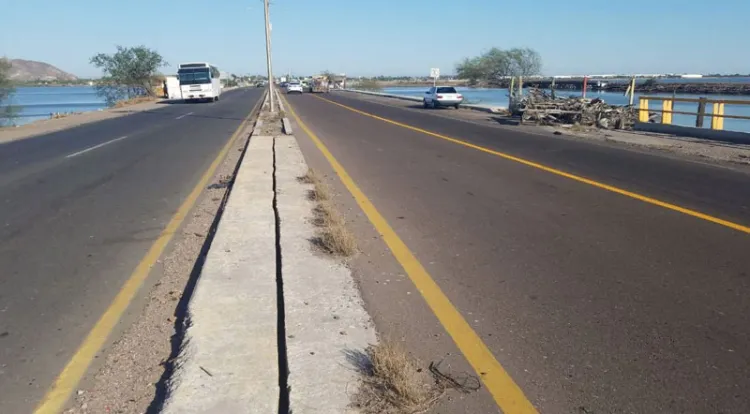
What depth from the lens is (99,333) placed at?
4484mm

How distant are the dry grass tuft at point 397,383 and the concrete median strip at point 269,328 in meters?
0.09

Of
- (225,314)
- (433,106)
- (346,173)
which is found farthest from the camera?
(433,106)

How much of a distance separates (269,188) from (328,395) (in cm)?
666

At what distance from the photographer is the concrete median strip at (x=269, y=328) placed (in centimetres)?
333

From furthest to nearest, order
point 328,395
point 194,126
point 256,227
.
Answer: point 194,126, point 256,227, point 328,395

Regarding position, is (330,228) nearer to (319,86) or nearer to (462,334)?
(462,334)

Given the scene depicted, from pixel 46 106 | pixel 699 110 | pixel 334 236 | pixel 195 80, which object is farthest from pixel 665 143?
pixel 46 106

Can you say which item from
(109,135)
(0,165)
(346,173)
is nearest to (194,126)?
(109,135)

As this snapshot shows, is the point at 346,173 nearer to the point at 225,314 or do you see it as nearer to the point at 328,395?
the point at 225,314

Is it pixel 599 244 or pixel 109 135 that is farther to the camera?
pixel 109 135

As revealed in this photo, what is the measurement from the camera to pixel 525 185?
32.9ft

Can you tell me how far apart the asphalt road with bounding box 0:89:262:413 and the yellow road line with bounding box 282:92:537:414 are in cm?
265

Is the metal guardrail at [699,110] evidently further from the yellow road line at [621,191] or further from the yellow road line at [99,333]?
the yellow road line at [99,333]

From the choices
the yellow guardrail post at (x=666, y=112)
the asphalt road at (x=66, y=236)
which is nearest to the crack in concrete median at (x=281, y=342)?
the asphalt road at (x=66, y=236)
